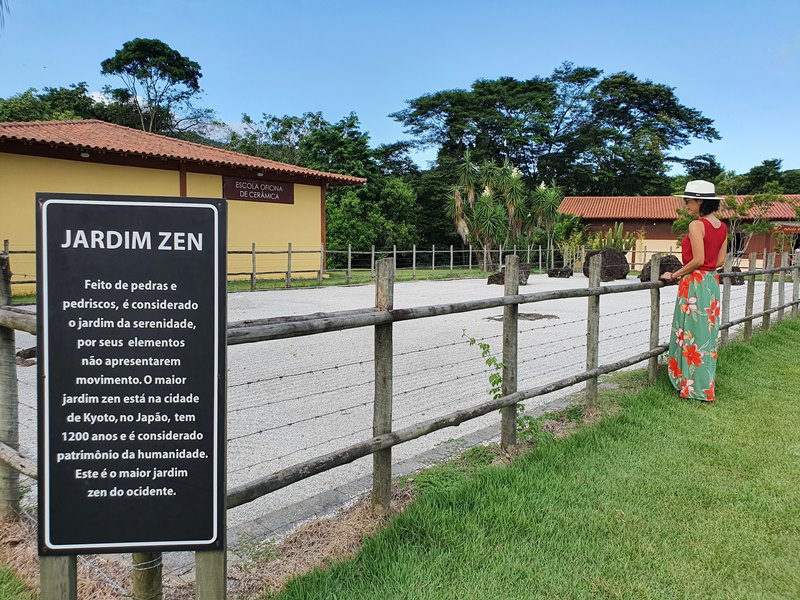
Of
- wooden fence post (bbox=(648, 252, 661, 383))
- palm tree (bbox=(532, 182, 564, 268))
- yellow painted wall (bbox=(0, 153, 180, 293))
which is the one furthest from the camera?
palm tree (bbox=(532, 182, 564, 268))

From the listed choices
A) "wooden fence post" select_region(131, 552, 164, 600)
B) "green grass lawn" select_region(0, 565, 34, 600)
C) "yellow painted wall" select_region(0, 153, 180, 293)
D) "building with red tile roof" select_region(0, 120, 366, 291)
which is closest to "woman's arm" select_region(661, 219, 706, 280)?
"wooden fence post" select_region(131, 552, 164, 600)

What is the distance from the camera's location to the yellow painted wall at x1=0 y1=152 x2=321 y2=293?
53.1ft

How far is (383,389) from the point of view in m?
3.12

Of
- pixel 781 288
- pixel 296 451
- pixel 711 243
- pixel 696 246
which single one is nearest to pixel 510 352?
pixel 296 451

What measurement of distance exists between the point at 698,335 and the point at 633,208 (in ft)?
117

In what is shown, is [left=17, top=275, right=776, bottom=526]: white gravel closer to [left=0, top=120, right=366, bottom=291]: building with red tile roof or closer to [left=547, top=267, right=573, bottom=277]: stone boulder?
[left=0, top=120, right=366, bottom=291]: building with red tile roof

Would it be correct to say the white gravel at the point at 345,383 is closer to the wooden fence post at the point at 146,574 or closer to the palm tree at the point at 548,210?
the wooden fence post at the point at 146,574

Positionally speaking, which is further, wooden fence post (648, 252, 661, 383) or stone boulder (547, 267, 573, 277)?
stone boulder (547, 267, 573, 277)

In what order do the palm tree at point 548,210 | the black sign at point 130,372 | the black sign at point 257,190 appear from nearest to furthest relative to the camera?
the black sign at point 130,372 → the black sign at point 257,190 → the palm tree at point 548,210

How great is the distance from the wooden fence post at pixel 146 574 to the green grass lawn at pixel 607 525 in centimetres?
60

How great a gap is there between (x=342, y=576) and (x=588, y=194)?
159 ft

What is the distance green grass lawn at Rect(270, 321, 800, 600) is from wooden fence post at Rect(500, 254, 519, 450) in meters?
0.22

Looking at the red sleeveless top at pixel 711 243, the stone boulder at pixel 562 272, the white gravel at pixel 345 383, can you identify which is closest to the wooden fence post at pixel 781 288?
the white gravel at pixel 345 383

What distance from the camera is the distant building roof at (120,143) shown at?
640 inches
